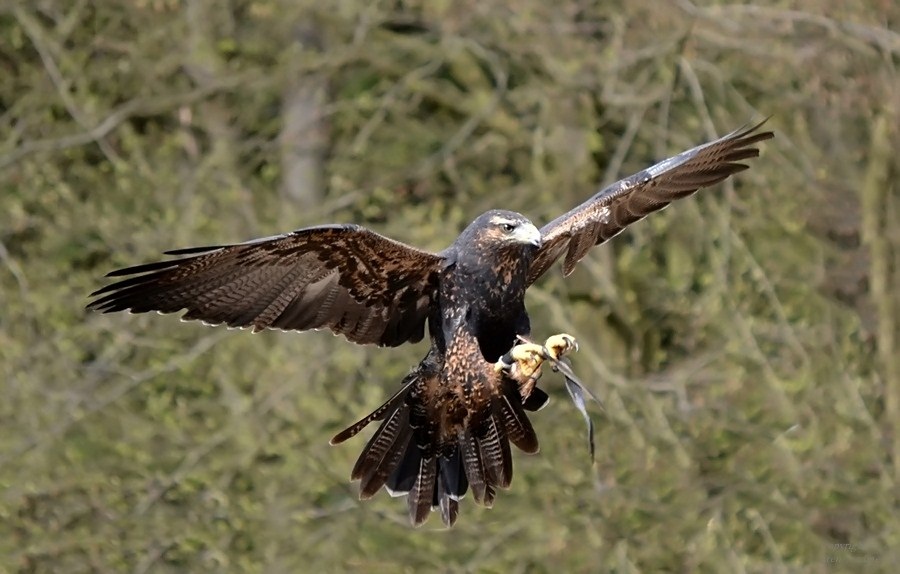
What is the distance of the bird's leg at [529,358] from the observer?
6719 mm

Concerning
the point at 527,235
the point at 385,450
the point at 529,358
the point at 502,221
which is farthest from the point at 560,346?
the point at 385,450

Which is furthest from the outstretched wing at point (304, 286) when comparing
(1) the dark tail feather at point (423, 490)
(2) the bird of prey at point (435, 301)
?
(1) the dark tail feather at point (423, 490)

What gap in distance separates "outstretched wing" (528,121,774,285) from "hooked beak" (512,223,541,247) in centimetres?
73

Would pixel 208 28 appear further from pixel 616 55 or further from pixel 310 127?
pixel 616 55

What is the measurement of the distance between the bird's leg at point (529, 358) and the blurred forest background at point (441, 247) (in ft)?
14.7

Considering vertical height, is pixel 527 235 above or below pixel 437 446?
above

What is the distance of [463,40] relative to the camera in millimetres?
12023

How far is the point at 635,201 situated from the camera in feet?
26.4

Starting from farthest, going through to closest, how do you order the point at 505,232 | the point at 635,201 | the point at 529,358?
the point at 635,201 → the point at 505,232 → the point at 529,358

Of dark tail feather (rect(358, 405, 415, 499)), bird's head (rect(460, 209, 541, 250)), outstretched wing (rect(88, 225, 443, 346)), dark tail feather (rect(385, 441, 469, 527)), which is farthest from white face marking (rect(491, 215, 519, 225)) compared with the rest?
dark tail feather (rect(385, 441, 469, 527))

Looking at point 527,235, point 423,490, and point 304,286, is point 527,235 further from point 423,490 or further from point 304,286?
point 423,490

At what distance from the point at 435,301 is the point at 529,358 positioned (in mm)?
721

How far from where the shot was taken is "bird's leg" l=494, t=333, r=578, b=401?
6.72 meters

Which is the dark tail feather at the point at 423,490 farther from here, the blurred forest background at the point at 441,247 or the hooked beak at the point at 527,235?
the blurred forest background at the point at 441,247
